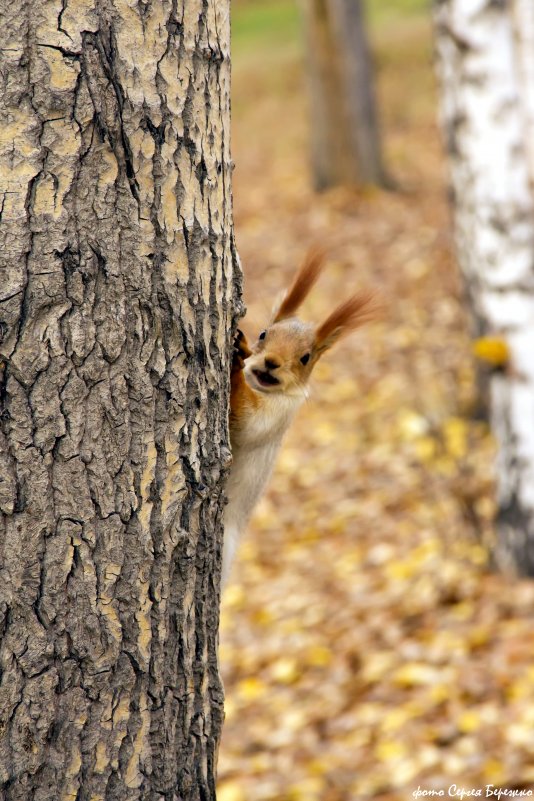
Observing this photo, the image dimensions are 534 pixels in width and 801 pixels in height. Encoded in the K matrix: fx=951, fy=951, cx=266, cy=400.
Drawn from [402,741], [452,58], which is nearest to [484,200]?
[452,58]

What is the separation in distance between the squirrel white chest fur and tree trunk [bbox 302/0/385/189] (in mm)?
11143

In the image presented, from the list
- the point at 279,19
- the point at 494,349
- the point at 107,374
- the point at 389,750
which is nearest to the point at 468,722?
the point at 389,750

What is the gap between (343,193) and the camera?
512 inches

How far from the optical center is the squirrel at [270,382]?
2.33m

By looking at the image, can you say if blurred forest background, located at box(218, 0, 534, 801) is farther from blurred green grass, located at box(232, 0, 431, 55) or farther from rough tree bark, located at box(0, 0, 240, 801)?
blurred green grass, located at box(232, 0, 431, 55)

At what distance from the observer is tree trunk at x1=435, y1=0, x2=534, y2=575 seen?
513 cm

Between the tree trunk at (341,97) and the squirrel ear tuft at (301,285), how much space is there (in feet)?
35.9

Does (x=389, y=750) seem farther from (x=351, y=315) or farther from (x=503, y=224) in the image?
(x=503, y=224)

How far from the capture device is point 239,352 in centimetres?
223

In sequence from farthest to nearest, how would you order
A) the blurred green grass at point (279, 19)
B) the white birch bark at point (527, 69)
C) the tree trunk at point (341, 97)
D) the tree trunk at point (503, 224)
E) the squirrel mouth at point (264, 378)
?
the blurred green grass at point (279, 19), the tree trunk at point (341, 97), the white birch bark at point (527, 69), the tree trunk at point (503, 224), the squirrel mouth at point (264, 378)

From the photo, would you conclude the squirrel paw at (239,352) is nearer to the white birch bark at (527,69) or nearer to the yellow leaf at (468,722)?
the yellow leaf at (468,722)

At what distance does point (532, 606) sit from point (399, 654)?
777mm

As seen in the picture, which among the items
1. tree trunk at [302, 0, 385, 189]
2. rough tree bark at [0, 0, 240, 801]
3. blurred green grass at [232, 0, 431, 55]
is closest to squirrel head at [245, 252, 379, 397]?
rough tree bark at [0, 0, 240, 801]

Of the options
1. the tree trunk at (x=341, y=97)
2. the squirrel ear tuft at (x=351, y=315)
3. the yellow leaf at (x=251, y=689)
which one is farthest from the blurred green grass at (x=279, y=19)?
the squirrel ear tuft at (x=351, y=315)
